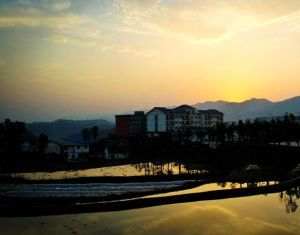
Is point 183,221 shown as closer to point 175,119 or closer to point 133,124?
point 175,119

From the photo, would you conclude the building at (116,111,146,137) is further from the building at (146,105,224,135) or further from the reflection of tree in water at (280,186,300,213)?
the reflection of tree in water at (280,186,300,213)

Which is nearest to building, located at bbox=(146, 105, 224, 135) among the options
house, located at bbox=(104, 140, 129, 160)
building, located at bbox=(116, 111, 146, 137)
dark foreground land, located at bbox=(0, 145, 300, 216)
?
building, located at bbox=(116, 111, 146, 137)

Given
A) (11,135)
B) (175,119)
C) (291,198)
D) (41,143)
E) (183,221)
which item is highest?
(175,119)

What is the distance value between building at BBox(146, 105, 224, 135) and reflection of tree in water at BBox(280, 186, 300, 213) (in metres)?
44.7

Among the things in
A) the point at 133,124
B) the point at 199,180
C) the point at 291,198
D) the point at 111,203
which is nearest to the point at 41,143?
the point at 199,180

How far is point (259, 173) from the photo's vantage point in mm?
22734

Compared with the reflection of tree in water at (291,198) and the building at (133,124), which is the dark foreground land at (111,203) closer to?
the reflection of tree in water at (291,198)

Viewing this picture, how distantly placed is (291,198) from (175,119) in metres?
48.7

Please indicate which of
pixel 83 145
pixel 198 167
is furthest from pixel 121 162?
pixel 198 167

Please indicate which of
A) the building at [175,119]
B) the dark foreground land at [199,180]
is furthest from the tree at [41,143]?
the building at [175,119]

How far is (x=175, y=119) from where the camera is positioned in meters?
65.0

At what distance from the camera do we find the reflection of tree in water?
14859 mm

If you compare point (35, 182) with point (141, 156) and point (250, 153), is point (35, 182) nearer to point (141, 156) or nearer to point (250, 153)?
point (141, 156)

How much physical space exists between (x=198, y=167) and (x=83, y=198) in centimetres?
1454
